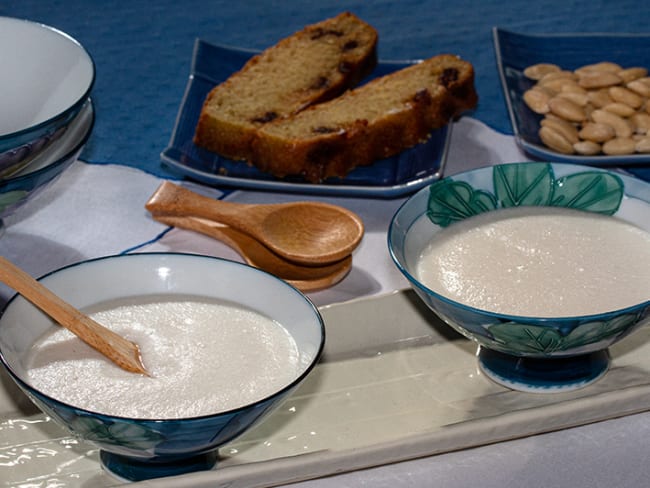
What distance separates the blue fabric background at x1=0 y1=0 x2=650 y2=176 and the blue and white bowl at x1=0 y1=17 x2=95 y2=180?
280 mm

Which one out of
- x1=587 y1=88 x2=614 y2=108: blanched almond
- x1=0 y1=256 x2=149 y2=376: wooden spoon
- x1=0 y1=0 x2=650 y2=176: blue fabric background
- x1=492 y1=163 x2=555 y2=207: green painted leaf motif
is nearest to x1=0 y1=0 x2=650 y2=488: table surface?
x1=0 y1=0 x2=650 y2=176: blue fabric background

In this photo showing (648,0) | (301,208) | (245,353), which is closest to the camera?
(245,353)

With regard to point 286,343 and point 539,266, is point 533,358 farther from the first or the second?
point 286,343

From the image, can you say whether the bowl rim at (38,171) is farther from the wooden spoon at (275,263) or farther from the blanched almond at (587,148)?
the blanched almond at (587,148)

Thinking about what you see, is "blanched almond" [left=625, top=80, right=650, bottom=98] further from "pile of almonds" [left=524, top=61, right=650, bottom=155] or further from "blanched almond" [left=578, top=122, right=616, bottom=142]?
"blanched almond" [left=578, top=122, right=616, bottom=142]

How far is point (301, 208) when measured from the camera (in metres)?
1.10

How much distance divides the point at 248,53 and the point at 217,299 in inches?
30.2

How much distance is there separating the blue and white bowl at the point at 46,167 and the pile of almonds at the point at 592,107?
1.94 feet

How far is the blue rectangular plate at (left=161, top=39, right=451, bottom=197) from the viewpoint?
117cm

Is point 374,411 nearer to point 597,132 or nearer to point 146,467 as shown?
point 146,467

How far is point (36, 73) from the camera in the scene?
1.13 m

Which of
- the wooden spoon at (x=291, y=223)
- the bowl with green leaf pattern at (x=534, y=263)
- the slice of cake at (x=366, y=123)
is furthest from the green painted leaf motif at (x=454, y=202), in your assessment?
the slice of cake at (x=366, y=123)

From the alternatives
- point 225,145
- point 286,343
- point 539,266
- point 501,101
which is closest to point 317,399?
point 286,343

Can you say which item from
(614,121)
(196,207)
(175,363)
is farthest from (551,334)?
(614,121)
